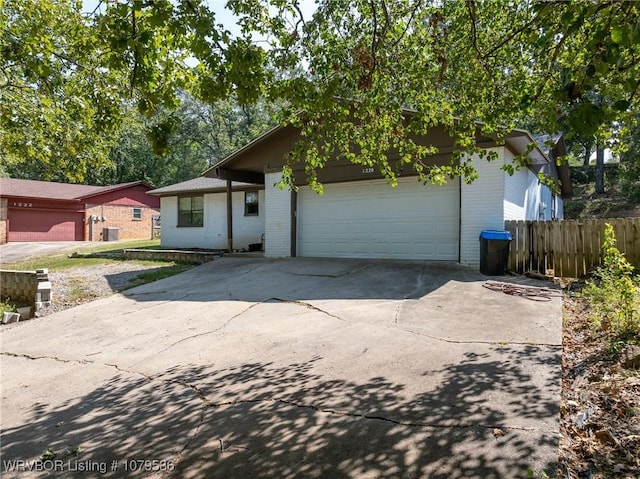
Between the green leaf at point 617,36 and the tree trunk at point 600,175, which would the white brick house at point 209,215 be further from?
the tree trunk at point 600,175

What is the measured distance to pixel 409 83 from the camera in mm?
5527

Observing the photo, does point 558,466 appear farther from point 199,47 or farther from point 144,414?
point 199,47

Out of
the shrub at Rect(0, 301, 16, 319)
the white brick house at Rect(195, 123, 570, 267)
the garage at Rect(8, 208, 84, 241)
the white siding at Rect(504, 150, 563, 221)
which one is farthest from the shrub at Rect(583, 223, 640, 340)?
the garage at Rect(8, 208, 84, 241)

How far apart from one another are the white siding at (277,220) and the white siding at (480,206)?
5665mm

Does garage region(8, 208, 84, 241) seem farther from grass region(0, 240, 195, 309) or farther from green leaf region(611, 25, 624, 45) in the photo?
green leaf region(611, 25, 624, 45)

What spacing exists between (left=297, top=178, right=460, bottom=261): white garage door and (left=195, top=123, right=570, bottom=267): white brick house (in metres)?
0.03

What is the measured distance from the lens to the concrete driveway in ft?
8.69

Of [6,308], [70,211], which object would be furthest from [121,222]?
[6,308]

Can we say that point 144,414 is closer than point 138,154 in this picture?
Yes

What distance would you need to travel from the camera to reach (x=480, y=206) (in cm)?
1005

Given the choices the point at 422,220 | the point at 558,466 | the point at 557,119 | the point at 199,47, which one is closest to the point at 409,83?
the point at 557,119

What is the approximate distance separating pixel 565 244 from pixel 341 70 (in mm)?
7549

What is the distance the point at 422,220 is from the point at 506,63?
18.9 feet

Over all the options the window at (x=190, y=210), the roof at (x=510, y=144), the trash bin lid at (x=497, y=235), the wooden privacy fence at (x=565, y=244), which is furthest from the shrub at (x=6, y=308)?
the wooden privacy fence at (x=565, y=244)
